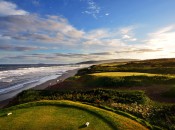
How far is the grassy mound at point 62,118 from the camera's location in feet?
52.2

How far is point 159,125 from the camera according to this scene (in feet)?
57.4

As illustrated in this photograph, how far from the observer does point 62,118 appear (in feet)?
56.3

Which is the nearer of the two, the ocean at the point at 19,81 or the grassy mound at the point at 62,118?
the grassy mound at the point at 62,118

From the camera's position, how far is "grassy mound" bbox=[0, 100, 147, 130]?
15.9m

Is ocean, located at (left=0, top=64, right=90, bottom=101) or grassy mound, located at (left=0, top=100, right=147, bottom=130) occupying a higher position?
grassy mound, located at (left=0, top=100, right=147, bottom=130)

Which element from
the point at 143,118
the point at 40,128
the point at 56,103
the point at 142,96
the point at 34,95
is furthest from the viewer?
the point at 34,95

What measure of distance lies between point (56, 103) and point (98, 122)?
549 centimetres

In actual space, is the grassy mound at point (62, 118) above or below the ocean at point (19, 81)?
above

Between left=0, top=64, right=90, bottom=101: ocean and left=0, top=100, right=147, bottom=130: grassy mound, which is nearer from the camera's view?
left=0, top=100, right=147, bottom=130: grassy mound

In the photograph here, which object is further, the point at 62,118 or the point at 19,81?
the point at 19,81

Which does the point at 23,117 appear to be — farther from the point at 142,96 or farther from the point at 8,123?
the point at 142,96

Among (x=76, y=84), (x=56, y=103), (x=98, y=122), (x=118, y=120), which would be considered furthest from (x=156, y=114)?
(x=76, y=84)

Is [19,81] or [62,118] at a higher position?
[62,118]

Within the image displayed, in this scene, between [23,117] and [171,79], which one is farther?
[171,79]
